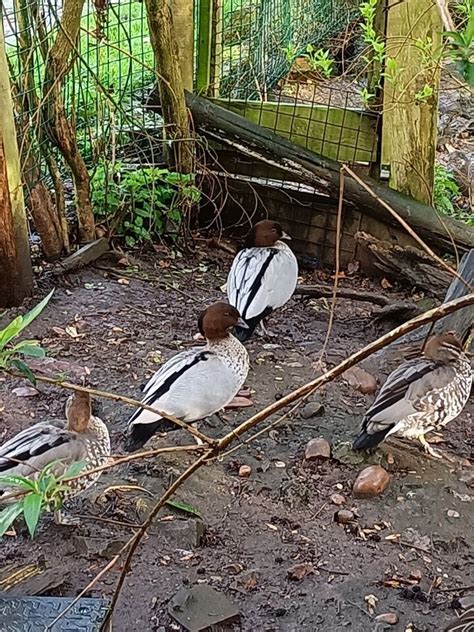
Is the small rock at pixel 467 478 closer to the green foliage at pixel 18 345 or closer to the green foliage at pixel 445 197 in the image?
the green foliage at pixel 18 345

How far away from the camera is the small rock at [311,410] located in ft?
12.9

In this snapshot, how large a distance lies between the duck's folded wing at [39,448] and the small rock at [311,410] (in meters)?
1.30

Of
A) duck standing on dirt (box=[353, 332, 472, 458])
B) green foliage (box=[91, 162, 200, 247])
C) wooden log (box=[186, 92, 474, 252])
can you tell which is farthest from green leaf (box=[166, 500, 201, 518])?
green foliage (box=[91, 162, 200, 247])

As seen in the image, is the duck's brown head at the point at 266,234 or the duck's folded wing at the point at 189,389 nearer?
the duck's folded wing at the point at 189,389

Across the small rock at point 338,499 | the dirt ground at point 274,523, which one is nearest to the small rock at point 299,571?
the dirt ground at point 274,523

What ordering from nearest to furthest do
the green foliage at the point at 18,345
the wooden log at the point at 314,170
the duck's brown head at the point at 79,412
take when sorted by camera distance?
1. the green foliage at the point at 18,345
2. the duck's brown head at the point at 79,412
3. the wooden log at the point at 314,170

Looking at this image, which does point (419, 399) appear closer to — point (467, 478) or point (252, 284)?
point (467, 478)

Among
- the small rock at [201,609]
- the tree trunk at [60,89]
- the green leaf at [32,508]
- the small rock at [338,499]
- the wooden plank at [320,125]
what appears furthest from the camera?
the wooden plank at [320,125]

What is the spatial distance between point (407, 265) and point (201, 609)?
3.22m

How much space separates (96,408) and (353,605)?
5.18ft

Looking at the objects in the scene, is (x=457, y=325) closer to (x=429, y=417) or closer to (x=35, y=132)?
(x=429, y=417)

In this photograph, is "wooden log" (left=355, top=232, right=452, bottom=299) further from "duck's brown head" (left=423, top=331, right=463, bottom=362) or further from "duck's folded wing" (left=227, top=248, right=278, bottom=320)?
"duck's brown head" (left=423, top=331, right=463, bottom=362)

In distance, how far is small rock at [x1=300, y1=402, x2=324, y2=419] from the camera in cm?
394

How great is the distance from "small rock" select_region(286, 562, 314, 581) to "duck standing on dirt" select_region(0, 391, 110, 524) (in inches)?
29.3
